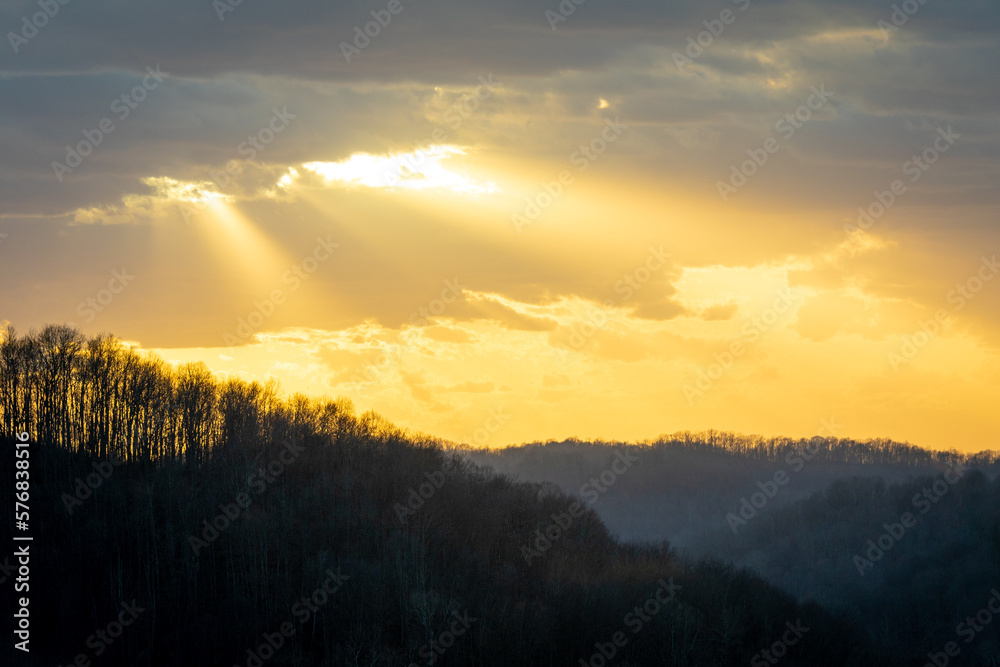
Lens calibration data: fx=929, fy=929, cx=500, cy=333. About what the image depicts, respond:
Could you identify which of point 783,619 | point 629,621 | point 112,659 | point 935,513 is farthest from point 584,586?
point 935,513

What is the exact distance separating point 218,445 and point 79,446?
18.1 meters

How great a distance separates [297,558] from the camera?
99.6m

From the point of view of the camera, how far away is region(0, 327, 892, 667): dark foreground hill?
8631 cm

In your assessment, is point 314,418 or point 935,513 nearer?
point 314,418

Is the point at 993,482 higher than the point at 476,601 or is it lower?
lower

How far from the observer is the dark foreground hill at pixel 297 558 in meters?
86.3

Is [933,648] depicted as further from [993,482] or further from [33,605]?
[33,605]

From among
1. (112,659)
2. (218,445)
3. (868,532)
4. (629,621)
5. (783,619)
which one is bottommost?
(868,532)

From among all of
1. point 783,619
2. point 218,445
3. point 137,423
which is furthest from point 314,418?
point 783,619

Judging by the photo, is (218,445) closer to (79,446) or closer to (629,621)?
(79,446)

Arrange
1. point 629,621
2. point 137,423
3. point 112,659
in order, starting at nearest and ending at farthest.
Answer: point 112,659, point 629,621, point 137,423

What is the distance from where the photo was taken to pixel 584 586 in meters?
99.5

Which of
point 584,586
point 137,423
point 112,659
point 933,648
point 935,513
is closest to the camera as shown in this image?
point 112,659

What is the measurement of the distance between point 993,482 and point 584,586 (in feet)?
451
